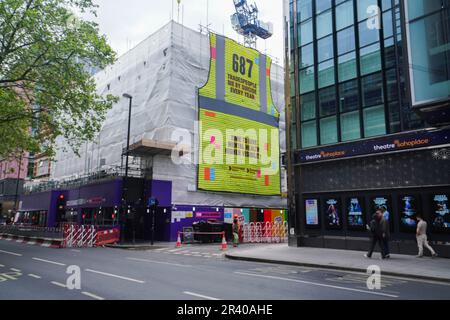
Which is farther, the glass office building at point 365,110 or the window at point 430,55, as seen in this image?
the glass office building at point 365,110

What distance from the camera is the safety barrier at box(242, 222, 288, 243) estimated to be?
27953 mm

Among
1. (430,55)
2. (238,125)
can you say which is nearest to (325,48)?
(430,55)

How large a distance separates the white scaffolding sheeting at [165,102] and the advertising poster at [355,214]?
1500cm

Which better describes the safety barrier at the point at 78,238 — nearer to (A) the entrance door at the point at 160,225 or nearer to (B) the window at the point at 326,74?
(A) the entrance door at the point at 160,225

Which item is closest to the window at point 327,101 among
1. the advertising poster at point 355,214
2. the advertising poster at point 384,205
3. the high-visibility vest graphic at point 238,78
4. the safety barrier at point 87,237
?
the advertising poster at point 355,214

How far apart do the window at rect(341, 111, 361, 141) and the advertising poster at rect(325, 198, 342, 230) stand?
136 inches

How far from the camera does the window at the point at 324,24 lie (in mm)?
21844

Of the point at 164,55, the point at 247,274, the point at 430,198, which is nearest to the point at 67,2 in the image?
the point at 164,55

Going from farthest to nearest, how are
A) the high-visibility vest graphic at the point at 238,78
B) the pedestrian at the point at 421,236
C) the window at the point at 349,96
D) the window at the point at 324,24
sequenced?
the high-visibility vest graphic at the point at 238,78 < the window at the point at 324,24 < the window at the point at 349,96 < the pedestrian at the point at 421,236

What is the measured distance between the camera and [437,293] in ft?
28.8

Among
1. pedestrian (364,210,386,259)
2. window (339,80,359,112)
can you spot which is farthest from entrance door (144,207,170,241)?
pedestrian (364,210,386,259)

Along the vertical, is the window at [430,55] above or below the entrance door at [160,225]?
above

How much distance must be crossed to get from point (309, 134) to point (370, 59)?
516 cm
